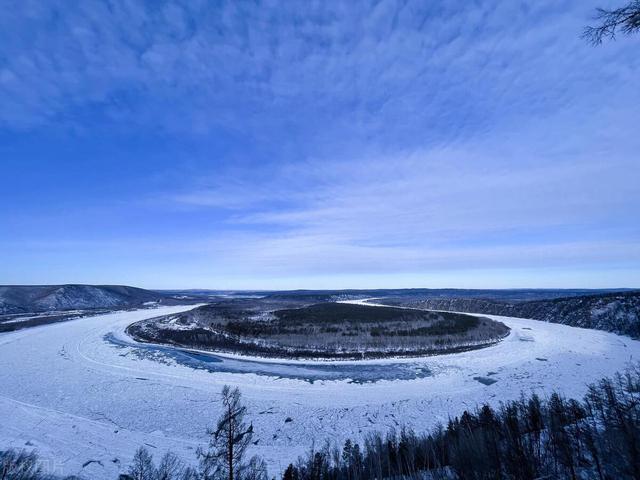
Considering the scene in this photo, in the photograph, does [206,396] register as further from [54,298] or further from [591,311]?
[54,298]

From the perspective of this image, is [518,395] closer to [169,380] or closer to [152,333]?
[169,380]

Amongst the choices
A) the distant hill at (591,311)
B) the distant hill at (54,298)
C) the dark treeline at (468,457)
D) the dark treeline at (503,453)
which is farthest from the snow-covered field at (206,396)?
the distant hill at (54,298)

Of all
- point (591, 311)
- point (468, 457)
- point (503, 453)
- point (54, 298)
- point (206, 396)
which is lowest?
point (206, 396)

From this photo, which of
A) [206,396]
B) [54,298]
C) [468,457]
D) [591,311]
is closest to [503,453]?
[468,457]

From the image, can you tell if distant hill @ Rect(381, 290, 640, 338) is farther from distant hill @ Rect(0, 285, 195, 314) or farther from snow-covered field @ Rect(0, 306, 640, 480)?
distant hill @ Rect(0, 285, 195, 314)

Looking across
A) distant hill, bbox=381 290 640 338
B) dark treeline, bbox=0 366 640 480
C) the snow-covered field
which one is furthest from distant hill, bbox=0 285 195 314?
distant hill, bbox=381 290 640 338

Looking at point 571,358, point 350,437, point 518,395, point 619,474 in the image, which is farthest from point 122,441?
point 571,358
